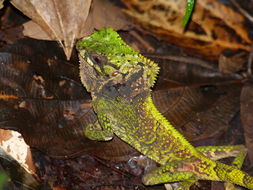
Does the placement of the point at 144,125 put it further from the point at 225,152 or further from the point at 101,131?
the point at 225,152

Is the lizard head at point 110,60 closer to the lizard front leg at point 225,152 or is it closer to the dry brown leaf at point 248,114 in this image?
the lizard front leg at point 225,152

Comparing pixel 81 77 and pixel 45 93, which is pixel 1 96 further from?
pixel 81 77

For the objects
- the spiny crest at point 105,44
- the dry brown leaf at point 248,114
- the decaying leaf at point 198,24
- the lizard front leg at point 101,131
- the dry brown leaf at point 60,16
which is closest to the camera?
the spiny crest at point 105,44

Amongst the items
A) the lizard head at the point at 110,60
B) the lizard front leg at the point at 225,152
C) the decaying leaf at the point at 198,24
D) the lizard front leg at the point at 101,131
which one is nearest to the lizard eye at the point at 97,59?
the lizard head at the point at 110,60

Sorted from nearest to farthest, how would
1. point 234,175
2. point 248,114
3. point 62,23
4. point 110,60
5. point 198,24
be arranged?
point 110,60 → point 234,175 → point 62,23 → point 248,114 → point 198,24

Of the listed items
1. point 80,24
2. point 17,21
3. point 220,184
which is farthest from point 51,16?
point 220,184

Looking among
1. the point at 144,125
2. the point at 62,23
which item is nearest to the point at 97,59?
the point at 62,23

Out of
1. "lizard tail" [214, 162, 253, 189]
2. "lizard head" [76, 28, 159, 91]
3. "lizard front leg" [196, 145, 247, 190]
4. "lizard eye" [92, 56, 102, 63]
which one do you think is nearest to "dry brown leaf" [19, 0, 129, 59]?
"lizard head" [76, 28, 159, 91]
